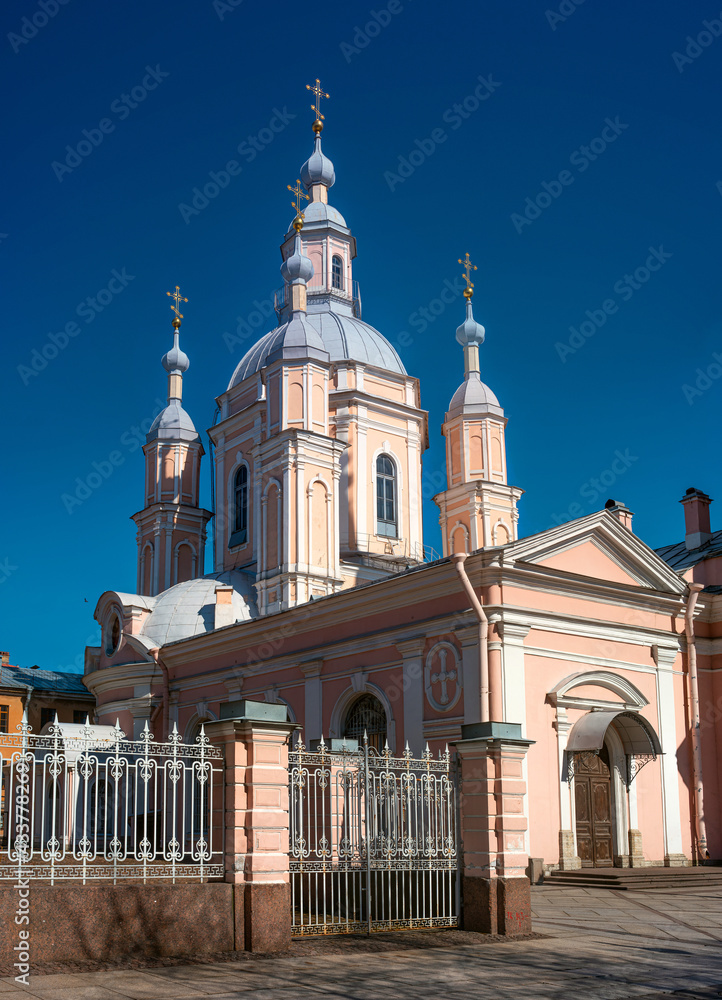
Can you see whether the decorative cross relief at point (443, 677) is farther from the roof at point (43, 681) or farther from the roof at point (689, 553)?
the roof at point (43, 681)

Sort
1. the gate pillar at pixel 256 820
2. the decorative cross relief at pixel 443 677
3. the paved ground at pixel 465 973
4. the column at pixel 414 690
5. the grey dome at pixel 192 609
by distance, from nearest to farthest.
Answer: the paved ground at pixel 465 973 → the gate pillar at pixel 256 820 → the decorative cross relief at pixel 443 677 → the column at pixel 414 690 → the grey dome at pixel 192 609

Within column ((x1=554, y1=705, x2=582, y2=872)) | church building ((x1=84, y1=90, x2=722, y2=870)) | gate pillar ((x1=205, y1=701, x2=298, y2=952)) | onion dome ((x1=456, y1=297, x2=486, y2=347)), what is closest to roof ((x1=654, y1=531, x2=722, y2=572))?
church building ((x1=84, y1=90, x2=722, y2=870))

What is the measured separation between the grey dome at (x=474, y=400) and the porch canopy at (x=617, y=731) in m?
13.2

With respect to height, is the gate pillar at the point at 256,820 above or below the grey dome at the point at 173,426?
below

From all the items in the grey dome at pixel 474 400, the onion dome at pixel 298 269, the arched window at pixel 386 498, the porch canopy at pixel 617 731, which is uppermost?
the onion dome at pixel 298 269

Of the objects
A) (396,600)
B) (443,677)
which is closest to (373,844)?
(443,677)

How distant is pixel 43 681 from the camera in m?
39.0

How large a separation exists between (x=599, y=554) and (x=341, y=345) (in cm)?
1303

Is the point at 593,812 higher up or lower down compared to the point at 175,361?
lower down

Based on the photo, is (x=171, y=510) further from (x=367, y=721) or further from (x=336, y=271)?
(x=367, y=721)

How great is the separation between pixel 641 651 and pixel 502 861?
9347 millimetres

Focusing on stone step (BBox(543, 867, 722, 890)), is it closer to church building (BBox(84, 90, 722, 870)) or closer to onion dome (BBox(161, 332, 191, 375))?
church building (BBox(84, 90, 722, 870))

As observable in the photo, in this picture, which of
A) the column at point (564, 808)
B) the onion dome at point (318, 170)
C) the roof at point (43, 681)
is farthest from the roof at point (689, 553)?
the roof at point (43, 681)

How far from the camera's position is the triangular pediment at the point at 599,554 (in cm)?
1817
